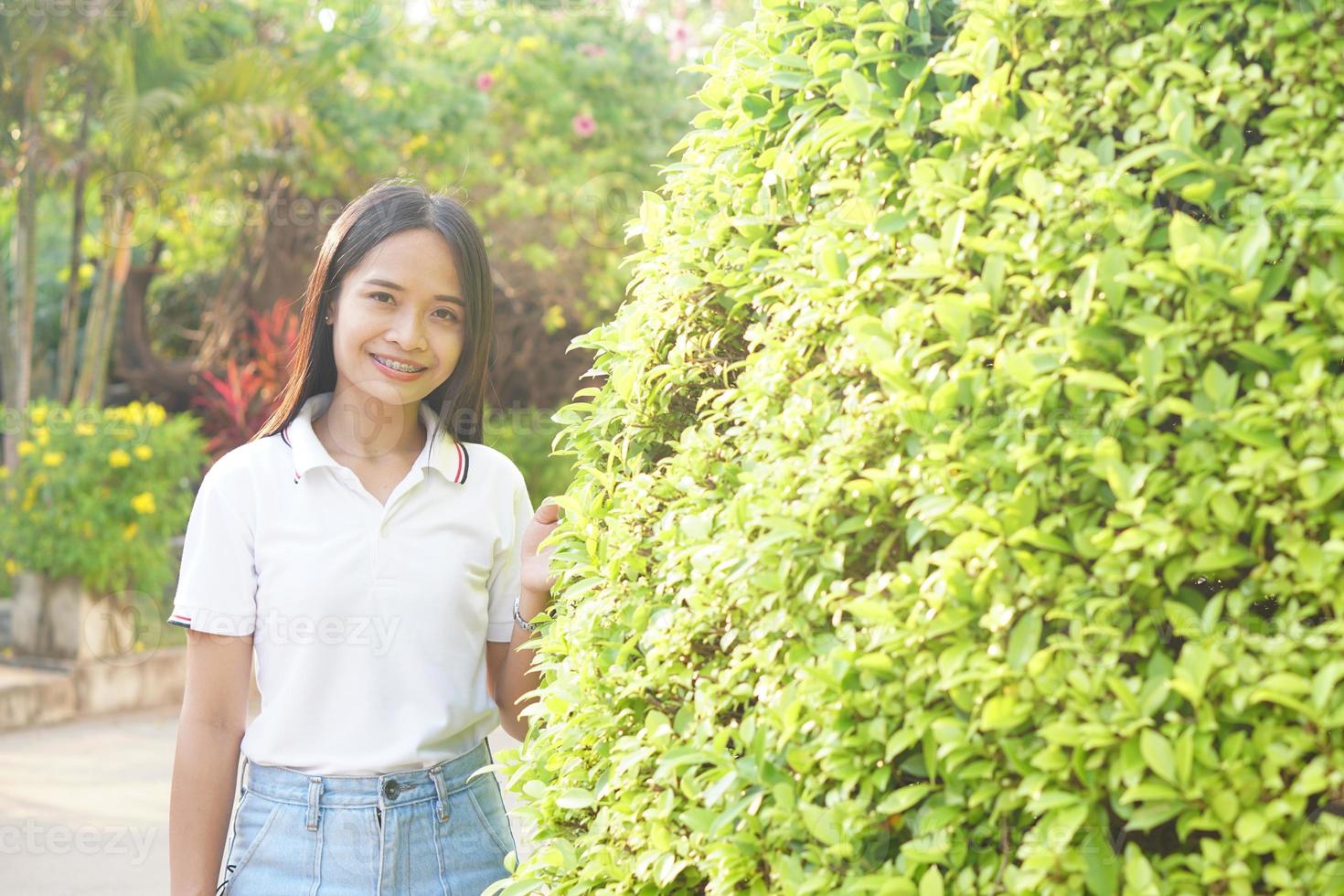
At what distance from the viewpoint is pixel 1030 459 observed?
128 centimetres

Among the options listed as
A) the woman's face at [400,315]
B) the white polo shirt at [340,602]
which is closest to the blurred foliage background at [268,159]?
the woman's face at [400,315]

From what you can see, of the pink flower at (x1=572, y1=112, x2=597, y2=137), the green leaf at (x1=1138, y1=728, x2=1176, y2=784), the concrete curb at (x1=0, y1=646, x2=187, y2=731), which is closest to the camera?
the green leaf at (x1=1138, y1=728, x2=1176, y2=784)

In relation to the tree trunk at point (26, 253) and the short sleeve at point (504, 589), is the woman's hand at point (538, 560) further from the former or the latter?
the tree trunk at point (26, 253)

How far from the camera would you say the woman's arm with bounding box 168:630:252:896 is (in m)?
2.09

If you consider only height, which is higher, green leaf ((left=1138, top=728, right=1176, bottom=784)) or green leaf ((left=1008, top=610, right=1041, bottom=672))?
green leaf ((left=1008, top=610, right=1041, bottom=672))

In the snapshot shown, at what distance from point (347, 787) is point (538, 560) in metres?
0.45

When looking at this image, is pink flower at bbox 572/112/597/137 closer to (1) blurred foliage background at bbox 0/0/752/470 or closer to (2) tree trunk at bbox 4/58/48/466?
(1) blurred foliage background at bbox 0/0/752/470

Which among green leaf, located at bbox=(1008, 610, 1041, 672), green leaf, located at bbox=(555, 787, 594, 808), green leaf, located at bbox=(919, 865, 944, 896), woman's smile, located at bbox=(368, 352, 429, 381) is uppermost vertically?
woman's smile, located at bbox=(368, 352, 429, 381)

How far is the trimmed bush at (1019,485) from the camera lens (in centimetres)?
124

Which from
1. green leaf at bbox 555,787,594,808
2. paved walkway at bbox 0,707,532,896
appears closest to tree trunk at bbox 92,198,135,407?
paved walkway at bbox 0,707,532,896

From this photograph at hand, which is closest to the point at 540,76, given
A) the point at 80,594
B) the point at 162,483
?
the point at 162,483

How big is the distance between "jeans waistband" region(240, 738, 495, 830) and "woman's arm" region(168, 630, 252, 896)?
0.18 feet

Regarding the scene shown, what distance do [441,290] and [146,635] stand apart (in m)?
5.85

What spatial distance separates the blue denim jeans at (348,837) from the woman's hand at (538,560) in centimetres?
31
